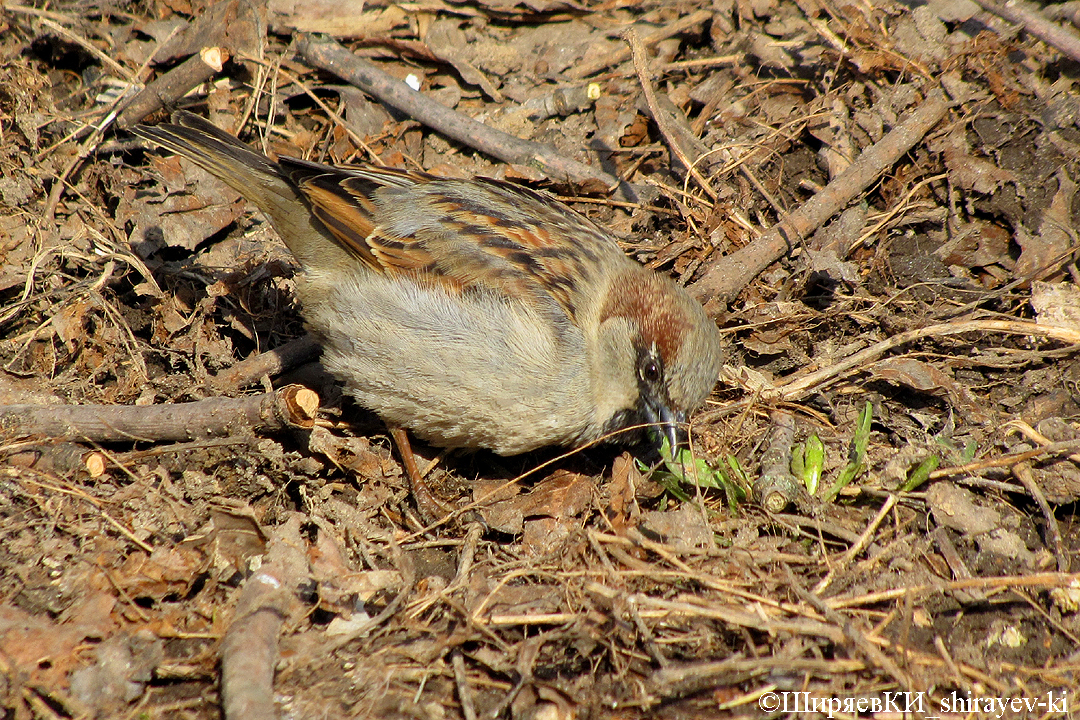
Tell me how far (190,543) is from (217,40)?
3.51 meters

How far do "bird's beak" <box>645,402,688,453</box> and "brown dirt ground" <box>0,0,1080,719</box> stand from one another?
242mm

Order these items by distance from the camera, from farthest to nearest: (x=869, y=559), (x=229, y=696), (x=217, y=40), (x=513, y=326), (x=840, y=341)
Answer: (x=217, y=40) < (x=840, y=341) < (x=513, y=326) < (x=869, y=559) < (x=229, y=696)

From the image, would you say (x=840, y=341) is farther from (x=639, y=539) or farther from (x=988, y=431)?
(x=639, y=539)

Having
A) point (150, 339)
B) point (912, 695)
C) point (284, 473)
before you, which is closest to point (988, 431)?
point (912, 695)

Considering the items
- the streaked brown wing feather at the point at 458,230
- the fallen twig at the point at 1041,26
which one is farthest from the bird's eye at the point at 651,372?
the fallen twig at the point at 1041,26

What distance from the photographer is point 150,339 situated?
4578mm

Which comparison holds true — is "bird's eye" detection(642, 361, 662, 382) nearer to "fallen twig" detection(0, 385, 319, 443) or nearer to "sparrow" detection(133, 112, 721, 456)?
"sparrow" detection(133, 112, 721, 456)

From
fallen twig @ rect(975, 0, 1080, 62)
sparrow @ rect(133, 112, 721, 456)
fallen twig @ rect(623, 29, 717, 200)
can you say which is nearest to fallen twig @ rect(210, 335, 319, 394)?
sparrow @ rect(133, 112, 721, 456)

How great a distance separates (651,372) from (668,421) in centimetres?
24

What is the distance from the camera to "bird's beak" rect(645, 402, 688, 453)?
3672 mm

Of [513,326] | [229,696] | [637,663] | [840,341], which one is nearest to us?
[229,696]

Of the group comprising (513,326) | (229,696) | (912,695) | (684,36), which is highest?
(684,36)

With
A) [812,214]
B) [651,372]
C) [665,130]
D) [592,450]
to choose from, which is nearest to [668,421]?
[651,372]

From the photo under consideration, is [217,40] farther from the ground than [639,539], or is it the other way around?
[217,40]
